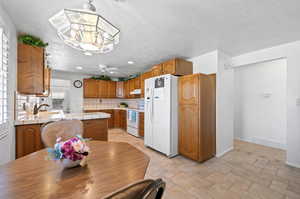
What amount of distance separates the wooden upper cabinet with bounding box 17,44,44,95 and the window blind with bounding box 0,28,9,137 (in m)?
0.42

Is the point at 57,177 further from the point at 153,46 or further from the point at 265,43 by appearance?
the point at 265,43

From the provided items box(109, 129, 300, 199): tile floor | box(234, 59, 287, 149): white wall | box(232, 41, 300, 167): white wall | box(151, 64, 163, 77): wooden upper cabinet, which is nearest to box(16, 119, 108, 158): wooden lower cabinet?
box(109, 129, 300, 199): tile floor

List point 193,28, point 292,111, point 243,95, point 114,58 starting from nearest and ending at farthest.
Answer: point 193,28 < point 292,111 < point 114,58 < point 243,95

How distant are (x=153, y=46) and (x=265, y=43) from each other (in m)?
2.14

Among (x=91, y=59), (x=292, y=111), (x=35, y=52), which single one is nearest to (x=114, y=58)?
(x=91, y=59)

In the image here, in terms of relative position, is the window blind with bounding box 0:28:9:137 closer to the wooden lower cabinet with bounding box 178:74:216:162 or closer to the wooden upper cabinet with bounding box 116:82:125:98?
the wooden lower cabinet with bounding box 178:74:216:162

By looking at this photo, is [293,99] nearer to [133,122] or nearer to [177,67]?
[177,67]

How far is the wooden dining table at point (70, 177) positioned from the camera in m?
0.62

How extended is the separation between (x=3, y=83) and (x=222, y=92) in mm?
3703

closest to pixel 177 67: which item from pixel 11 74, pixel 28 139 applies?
pixel 11 74

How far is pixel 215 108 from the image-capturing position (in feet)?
9.35

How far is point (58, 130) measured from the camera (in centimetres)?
145

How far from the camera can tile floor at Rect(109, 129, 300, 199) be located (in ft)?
5.51

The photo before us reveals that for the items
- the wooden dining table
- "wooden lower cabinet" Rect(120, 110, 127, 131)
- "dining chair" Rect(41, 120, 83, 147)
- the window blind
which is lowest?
"wooden lower cabinet" Rect(120, 110, 127, 131)
